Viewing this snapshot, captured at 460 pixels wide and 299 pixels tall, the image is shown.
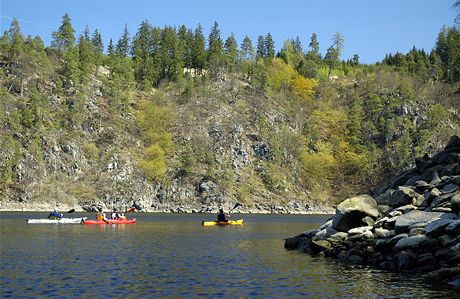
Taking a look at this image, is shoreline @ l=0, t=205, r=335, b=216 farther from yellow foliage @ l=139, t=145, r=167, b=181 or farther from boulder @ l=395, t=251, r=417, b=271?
boulder @ l=395, t=251, r=417, b=271

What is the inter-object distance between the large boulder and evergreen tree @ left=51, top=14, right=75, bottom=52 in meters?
161

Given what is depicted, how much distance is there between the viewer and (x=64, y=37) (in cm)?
18700

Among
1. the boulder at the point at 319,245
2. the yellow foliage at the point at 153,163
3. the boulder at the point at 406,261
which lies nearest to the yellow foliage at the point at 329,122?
the yellow foliage at the point at 153,163

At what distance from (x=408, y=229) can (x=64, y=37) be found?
173m

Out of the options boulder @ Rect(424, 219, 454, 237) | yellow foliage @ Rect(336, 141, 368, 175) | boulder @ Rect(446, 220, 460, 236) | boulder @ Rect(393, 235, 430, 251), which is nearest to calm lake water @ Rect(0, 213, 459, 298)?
boulder @ Rect(393, 235, 430, 251)

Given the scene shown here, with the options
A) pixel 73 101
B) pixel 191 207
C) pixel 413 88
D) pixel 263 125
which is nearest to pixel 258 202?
pixel 191 207

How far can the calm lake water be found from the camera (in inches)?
1067

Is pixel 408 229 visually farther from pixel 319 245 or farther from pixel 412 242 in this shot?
pixel 319 245

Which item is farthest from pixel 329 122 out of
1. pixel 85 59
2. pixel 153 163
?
pixel 85 59

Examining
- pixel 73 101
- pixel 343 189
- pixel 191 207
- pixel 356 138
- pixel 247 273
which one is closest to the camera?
pixel 247 273

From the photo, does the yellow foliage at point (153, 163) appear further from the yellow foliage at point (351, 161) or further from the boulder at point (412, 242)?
the boulder at point (412, 242)

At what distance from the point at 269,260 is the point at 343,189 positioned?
421 ft

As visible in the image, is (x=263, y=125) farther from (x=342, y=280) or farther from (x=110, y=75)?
(x=342, y=280)

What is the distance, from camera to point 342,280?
3142cm
